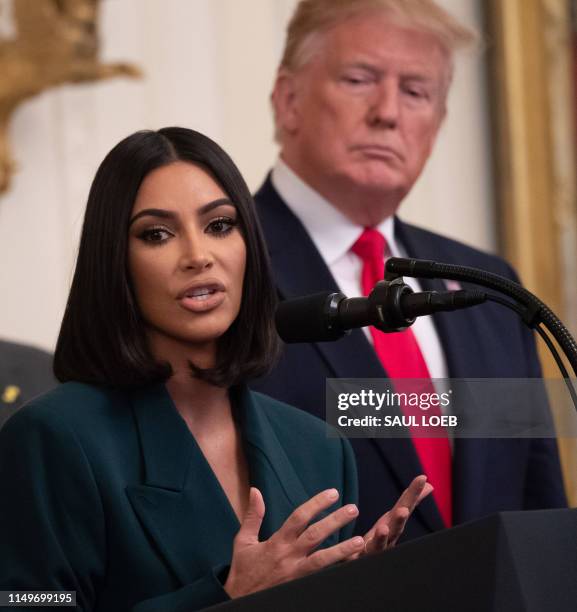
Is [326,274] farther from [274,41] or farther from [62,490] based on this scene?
[274,41]

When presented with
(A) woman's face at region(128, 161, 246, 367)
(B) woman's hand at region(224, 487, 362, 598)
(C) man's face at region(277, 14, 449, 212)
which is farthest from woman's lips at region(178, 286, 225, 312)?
(C) man's face at region(277, 14, 449, 212)

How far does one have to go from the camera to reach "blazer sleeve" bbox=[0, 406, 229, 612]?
1.48 m

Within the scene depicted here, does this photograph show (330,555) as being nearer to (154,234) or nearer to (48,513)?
(48,513)

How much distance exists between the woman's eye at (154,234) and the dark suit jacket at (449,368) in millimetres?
403

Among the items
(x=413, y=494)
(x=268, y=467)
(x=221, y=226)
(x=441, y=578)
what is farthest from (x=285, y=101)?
(x=441, y=578)

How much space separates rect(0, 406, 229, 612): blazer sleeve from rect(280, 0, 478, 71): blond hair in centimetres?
117

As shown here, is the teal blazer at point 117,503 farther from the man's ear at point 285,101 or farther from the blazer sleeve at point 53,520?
the man's ear at point 285,101

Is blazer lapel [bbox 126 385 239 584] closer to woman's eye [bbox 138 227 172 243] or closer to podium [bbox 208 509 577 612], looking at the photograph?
woman's eye [bbox 138 227 172 243]

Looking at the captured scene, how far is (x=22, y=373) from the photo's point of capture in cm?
245

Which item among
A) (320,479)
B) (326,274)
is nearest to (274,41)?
(326,274)

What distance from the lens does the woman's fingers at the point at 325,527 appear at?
1406 mm

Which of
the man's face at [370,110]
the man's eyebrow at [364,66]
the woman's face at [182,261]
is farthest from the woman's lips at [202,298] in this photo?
the man's eyebrow at [364,66]

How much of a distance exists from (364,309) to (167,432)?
32cm

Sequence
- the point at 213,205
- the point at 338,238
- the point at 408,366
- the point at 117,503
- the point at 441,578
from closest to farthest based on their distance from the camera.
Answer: the point at 441,578
the point at 117,503
the point at 213,205
the point at 408,366
the point at 338,238
